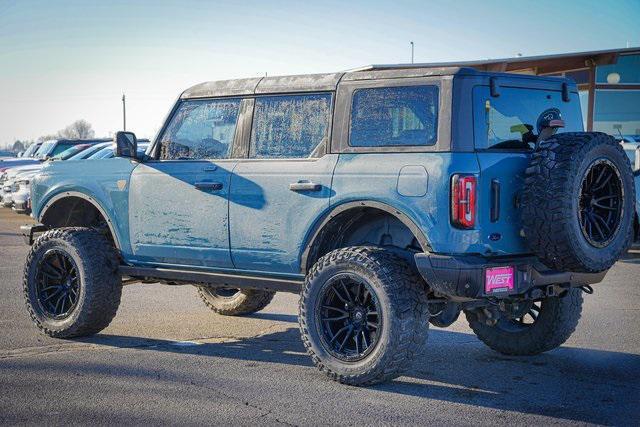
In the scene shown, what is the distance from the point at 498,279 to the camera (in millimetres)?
5641

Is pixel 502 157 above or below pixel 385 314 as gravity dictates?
above

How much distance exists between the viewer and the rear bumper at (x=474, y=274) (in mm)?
5520

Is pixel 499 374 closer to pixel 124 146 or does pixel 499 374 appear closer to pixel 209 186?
pixel 209 186

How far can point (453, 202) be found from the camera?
5578 mm

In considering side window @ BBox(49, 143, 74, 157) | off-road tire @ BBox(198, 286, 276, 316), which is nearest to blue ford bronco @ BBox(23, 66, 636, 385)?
off-road tire @ BBox(198, 286, 276, 316)

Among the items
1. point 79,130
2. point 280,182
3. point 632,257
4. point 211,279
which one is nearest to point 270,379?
point 211,279

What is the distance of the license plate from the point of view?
5.58 m

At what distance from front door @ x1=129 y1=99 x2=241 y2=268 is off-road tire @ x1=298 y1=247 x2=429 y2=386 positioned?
1167 millimetres

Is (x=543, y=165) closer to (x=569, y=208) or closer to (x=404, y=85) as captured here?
(x=569, y=208)

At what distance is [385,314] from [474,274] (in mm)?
631

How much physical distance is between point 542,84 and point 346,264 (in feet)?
6.58

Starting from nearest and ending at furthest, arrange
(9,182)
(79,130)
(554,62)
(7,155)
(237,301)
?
(237,301) → (554,62) → (9,182) → (7,155) → (79,130)

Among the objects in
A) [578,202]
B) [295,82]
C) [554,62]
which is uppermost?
[554,62]

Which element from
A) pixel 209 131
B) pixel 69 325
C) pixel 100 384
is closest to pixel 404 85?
pixel 209 131
